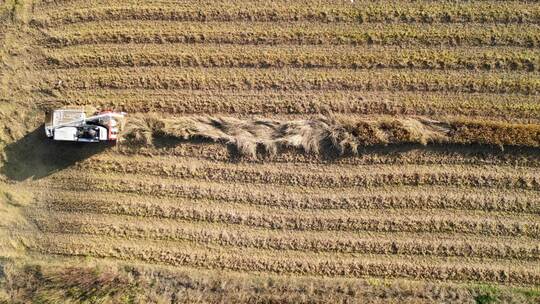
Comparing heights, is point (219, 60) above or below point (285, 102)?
above

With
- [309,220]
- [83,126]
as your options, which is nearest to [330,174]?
[309,220]

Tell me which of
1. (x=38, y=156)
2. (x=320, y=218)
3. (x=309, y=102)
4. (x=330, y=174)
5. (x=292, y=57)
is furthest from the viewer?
(x=38, y=156)

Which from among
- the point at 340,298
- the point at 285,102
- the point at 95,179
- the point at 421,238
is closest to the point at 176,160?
the point at 95,179

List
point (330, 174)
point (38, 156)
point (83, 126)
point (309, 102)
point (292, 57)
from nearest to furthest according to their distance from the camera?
1. point (83, 126)
2. point (330, 174)
3. point (309, 102)
4. point (292, 57)
5. point (38, 156)

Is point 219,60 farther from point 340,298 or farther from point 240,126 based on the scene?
point 340,298

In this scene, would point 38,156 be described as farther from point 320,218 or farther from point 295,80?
point 320,218

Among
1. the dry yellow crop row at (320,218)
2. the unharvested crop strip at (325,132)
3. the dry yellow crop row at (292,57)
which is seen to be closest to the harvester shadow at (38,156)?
the dry yellow crop row at (320,218)
